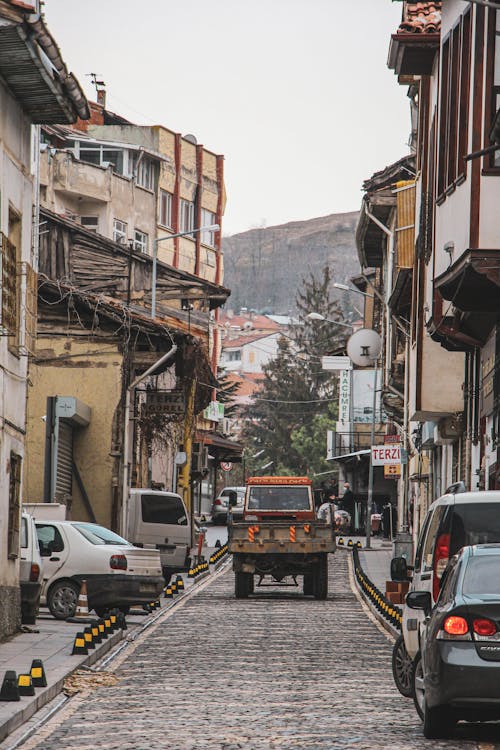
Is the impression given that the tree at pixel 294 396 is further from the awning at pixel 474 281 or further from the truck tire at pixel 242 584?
the awning at pixel 474 281

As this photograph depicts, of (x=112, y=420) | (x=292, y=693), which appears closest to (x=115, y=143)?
(x=112, y=420)

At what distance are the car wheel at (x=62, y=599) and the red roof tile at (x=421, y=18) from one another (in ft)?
38.7

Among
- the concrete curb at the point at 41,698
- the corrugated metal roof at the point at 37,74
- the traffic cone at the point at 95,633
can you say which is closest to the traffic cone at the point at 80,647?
the concrete curb at the point at 41,698

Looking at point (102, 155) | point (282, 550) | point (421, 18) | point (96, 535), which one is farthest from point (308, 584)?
point (102, 155)

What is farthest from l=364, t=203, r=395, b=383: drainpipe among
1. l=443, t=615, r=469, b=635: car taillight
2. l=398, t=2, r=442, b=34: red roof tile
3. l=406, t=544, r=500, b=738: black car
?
l=443, t=615, r=469, b=635: car taillight

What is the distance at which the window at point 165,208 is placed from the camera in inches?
2811

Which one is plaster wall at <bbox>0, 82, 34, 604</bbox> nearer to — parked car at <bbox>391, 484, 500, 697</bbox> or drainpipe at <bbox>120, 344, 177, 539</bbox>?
parked car at <bbox>391, 484, 500, 697</bbox>

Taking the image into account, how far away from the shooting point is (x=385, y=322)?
2062 inches

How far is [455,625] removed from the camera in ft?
35.5

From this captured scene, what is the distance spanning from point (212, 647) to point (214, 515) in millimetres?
51768

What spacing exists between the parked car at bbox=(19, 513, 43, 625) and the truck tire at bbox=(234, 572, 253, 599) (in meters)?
9.05

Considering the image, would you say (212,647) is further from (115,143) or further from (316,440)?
(316,440)

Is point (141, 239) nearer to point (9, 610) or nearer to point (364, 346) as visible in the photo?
point (364, 346)

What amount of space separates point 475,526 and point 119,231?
175 feet
